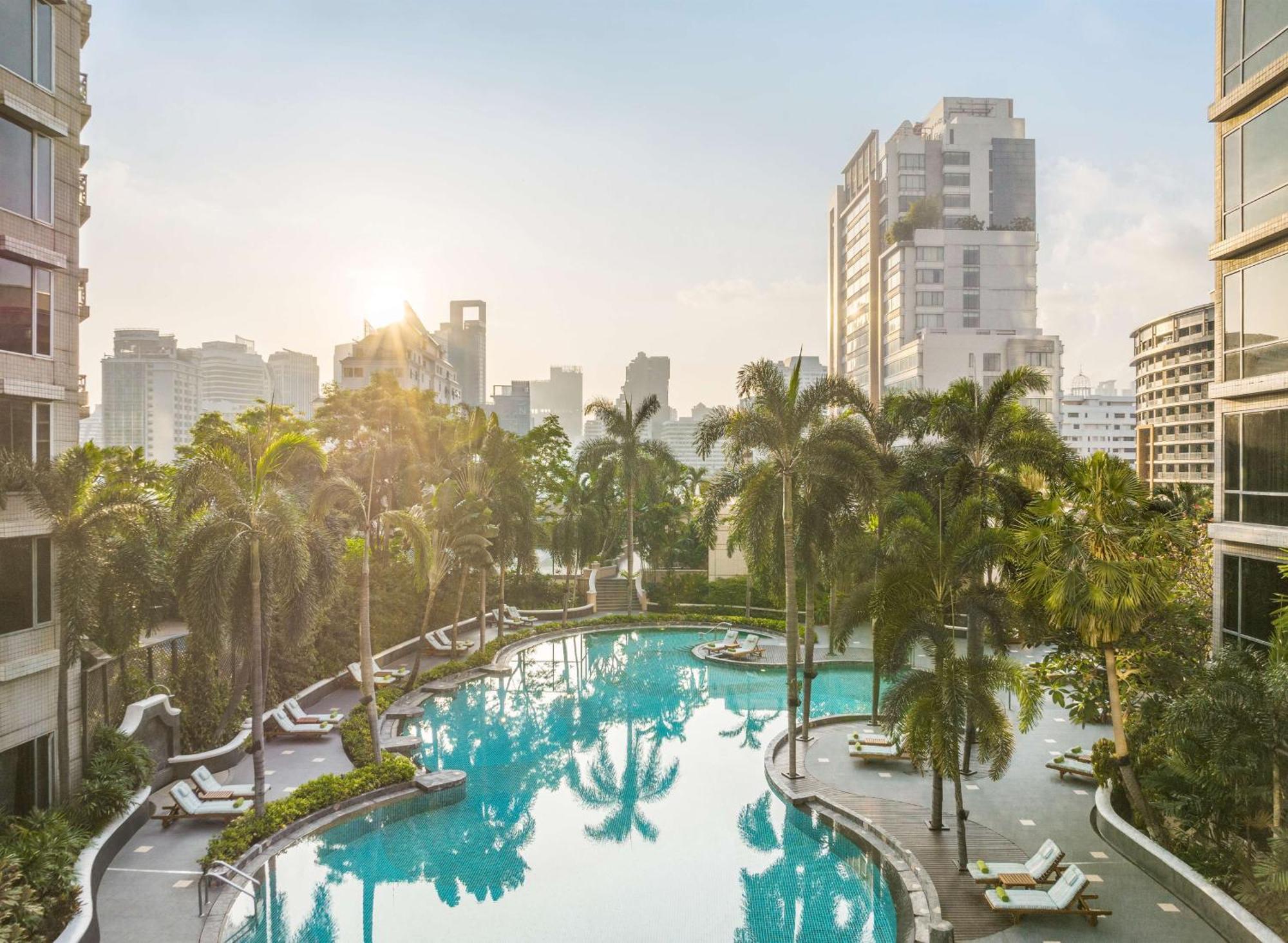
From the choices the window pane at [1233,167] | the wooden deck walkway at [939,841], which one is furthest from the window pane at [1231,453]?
the wooden deck walkway at [939,841]

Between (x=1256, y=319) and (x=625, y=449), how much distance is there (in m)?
22.1

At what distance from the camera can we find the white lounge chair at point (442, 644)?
28094 millimetres

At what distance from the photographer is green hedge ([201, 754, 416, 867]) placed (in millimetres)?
12625

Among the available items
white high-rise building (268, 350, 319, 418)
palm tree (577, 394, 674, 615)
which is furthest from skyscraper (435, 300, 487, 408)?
palm tree (577, 394, 674, 615)

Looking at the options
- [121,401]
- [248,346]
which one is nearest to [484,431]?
[121,401]

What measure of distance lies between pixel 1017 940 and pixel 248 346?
13851 centimetres

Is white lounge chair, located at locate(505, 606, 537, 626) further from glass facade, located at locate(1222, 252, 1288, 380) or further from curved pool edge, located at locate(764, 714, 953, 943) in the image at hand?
glass facade, located at locate(1222, 252, 1288, 380)

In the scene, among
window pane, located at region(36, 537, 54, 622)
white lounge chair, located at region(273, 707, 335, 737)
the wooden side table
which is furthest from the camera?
white lounge chair, located at region(273, 707, 335, 737)

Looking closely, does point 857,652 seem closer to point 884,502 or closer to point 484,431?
point 884,502

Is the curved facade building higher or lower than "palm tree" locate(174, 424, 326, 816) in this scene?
higher

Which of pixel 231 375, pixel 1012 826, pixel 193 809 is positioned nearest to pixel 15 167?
pixel 193 809

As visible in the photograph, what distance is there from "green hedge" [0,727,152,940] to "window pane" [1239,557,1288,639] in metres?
17.5

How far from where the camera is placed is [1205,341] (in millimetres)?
62781

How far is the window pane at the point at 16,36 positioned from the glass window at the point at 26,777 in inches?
404
